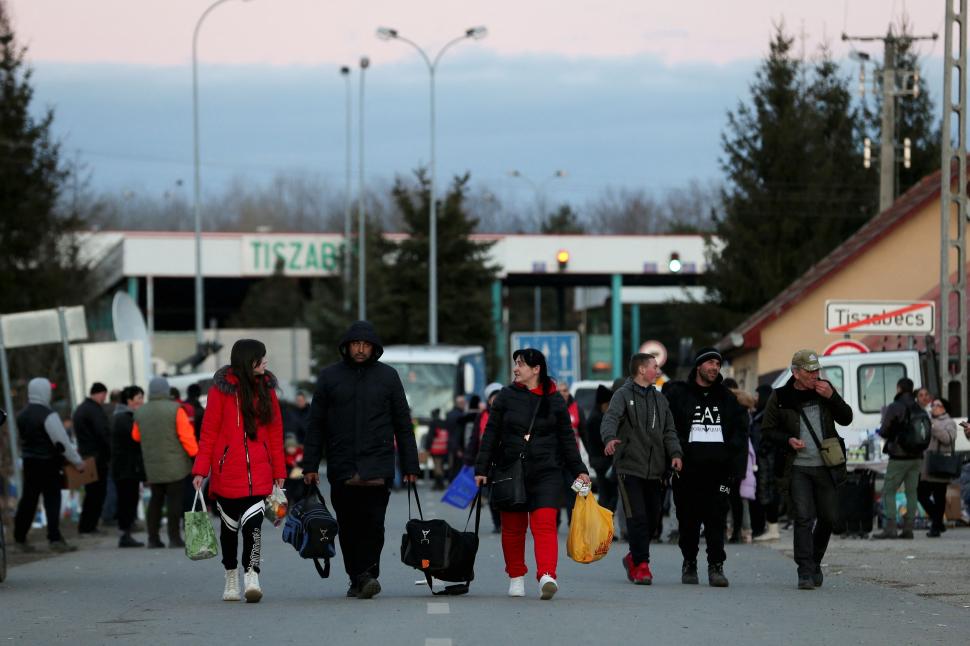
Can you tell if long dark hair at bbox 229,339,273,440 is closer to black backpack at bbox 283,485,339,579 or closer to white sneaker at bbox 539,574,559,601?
black backpack at bbox 283,485,339,579

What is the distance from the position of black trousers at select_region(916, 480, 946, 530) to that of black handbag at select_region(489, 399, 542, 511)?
32.4ft

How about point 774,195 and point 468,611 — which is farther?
point 774,195


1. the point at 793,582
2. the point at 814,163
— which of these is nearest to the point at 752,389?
the point at 814,163

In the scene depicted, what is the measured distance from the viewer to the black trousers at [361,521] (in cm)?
1213

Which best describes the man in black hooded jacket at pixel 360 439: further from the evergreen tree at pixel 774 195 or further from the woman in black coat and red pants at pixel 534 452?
the evergreen tree at pixel 774 195

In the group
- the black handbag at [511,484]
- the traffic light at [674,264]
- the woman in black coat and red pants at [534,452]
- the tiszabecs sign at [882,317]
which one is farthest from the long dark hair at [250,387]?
the traffic light at [674,264]

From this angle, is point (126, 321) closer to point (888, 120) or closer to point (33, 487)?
point (33, 487)

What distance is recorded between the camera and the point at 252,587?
474 inches

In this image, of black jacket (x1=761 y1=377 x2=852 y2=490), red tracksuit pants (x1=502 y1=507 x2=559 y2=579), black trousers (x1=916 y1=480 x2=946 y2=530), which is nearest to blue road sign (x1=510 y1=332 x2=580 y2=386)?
black trousers (x1=916 y1=480 x2=946 y2=530)

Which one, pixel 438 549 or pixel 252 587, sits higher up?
pixel 438 549

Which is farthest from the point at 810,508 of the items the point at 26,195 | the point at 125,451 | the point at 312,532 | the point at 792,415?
the point at 26,195

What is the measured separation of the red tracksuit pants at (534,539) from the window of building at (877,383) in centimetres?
1249

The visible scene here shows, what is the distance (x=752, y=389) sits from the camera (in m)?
43.2

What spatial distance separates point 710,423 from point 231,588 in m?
3.84
